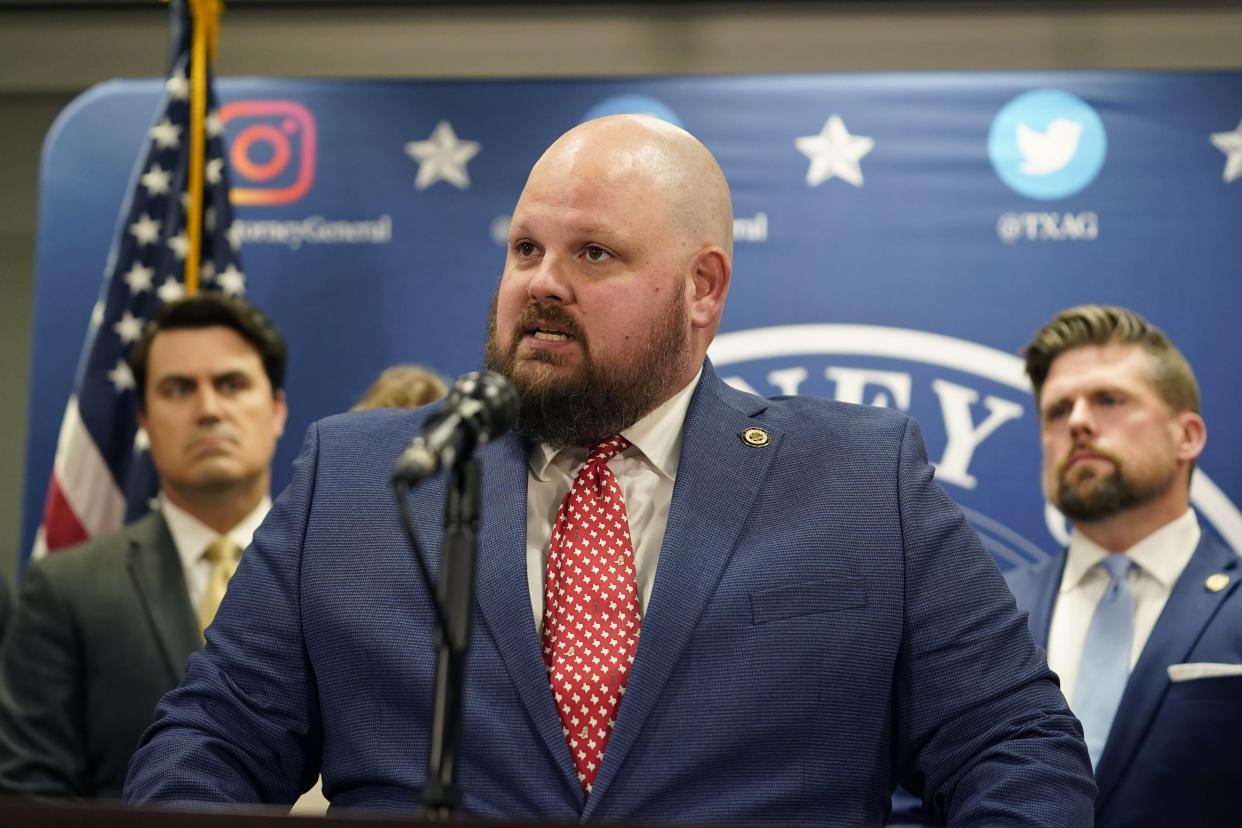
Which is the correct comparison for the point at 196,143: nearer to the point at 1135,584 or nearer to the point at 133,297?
the point at 133,297

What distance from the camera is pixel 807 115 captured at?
397 cm

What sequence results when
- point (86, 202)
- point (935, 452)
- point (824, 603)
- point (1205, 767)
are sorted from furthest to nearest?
point (86, 202)
point (935, 452)
point (1205, 767)
point (824, 603)

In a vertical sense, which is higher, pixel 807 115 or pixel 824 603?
pixel 807 115

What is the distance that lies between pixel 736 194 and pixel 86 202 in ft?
6.63

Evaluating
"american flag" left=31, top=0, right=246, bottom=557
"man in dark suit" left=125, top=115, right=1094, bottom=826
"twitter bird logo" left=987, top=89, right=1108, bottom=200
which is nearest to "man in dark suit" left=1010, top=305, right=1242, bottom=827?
"twitter bird logo" left=987, top=89, right=1108, bottom=200

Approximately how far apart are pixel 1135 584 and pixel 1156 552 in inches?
4.0

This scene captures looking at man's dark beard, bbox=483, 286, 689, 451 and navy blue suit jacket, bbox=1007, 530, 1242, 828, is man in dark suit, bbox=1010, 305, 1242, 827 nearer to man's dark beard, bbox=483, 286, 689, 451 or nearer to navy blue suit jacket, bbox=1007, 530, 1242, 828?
navy blue suit jacket, bbox=1007, 530, 1242, 828

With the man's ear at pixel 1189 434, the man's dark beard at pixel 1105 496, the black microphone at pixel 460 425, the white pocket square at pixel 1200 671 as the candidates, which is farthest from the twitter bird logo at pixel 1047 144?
the black microphone at pixel 460 425

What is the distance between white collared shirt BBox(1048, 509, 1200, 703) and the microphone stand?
96.3 inches

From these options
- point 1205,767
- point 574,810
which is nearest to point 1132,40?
point 1205,767

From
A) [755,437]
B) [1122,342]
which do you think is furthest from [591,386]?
[1122,342]

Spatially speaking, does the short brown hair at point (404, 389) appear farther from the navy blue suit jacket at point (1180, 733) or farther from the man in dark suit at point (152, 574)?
the navy blue suit jacket at point (1180, 733)

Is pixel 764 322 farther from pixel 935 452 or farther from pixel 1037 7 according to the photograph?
pixel 1037 7

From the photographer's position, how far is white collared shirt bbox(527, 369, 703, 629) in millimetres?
2008
